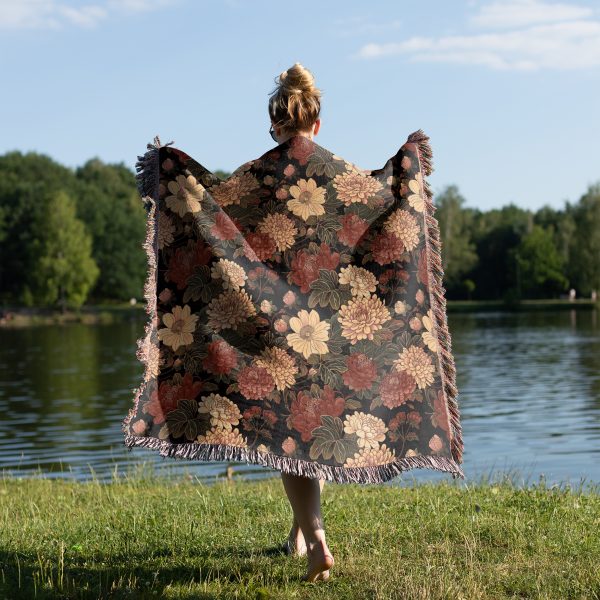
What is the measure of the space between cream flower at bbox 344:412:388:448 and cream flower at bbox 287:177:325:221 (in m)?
1.01

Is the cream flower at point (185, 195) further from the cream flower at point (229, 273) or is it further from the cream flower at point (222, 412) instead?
the cream flower at point (222, 412)

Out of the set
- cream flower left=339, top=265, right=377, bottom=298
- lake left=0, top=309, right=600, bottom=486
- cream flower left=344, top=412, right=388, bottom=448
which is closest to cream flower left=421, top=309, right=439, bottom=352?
cream flower left=339, top=265, right=377, bottom=298

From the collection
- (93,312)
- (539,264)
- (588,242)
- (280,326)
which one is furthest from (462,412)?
(539,264)

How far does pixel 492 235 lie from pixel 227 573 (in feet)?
330

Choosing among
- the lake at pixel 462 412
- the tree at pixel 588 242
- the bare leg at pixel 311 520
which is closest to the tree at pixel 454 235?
the tree at pixel 588 242

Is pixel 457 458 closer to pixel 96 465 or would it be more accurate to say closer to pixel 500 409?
pixel 96 465

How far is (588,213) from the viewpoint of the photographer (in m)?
81.6

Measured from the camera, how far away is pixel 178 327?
502 cm

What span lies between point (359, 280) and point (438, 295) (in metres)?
0.41

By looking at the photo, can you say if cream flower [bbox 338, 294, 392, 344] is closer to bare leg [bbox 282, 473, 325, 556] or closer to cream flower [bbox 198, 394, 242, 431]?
cream flower [bbox 198, 394, 242, 431]

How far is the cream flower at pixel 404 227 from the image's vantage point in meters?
5.07

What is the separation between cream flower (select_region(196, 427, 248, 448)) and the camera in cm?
480

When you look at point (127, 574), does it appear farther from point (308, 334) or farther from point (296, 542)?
point (308, 334)

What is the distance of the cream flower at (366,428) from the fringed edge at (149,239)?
100cm
